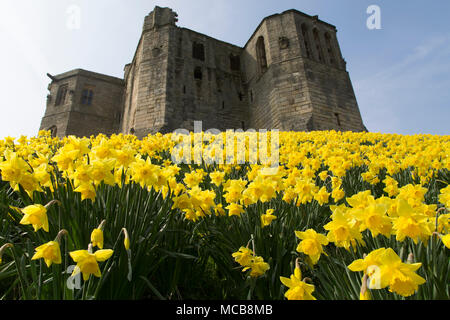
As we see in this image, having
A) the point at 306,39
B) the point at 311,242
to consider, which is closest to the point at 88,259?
the point at 311,242

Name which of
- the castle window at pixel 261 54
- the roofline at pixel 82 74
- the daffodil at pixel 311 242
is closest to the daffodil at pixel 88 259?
the daffodil at pixel 311 242

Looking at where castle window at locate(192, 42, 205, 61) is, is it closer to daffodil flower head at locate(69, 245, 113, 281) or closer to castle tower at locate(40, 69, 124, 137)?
castle tower at locate(40, 69, 124, 137)

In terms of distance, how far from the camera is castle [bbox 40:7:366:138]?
16.9 metres

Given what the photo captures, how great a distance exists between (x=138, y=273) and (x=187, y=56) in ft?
69.5

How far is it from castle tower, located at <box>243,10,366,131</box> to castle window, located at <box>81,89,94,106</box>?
647 inches

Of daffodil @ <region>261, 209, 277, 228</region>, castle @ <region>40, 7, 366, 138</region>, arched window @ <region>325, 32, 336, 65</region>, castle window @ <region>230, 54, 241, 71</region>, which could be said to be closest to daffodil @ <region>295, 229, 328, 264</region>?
daffodil @ <region>261, 209, 277, 228</region>

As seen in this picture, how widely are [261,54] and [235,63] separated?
331 centimetres

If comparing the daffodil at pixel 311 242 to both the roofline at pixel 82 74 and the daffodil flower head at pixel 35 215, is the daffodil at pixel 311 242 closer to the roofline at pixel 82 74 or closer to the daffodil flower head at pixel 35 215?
the daffodil flower head at pixel 35 215

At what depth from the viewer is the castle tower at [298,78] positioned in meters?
16.6

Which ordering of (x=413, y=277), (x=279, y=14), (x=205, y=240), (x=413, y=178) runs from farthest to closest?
(x=279, y=14) → (x=413, y=178) → (x=205, y=240) → (x=413, y=277)
